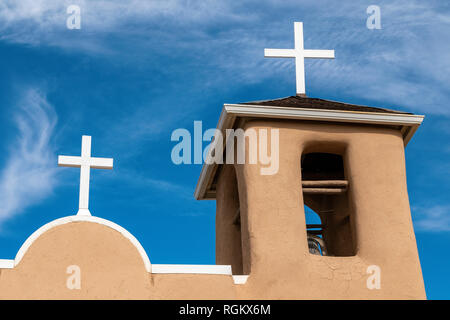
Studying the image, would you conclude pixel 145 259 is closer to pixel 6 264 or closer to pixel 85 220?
pixel 85 220

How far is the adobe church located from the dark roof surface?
0.03 metres

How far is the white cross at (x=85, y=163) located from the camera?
39.1 ft

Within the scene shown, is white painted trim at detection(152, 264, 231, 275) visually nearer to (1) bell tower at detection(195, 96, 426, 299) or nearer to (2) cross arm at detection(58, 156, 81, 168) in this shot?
(1) bell tower at detection(195, 96, 426, 299)

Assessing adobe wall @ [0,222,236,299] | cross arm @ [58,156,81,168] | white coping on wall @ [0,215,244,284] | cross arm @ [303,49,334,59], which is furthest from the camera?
cross arm @ [303,49,334,59]

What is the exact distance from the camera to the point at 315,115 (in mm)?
12508

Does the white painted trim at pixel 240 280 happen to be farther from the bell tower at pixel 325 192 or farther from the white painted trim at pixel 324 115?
the white painted trim at pixel 324 115

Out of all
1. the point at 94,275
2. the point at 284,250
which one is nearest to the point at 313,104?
the point at 284,250

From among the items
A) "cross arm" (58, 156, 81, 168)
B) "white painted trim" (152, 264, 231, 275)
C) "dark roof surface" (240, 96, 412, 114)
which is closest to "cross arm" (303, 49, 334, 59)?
Answer: "dark roof surface" (240, 96, 412, 114)

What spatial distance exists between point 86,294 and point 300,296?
3.15 m

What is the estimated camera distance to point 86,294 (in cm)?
1106

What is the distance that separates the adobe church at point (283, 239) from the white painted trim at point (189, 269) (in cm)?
2

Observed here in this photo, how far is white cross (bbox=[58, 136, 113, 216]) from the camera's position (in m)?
11.9
